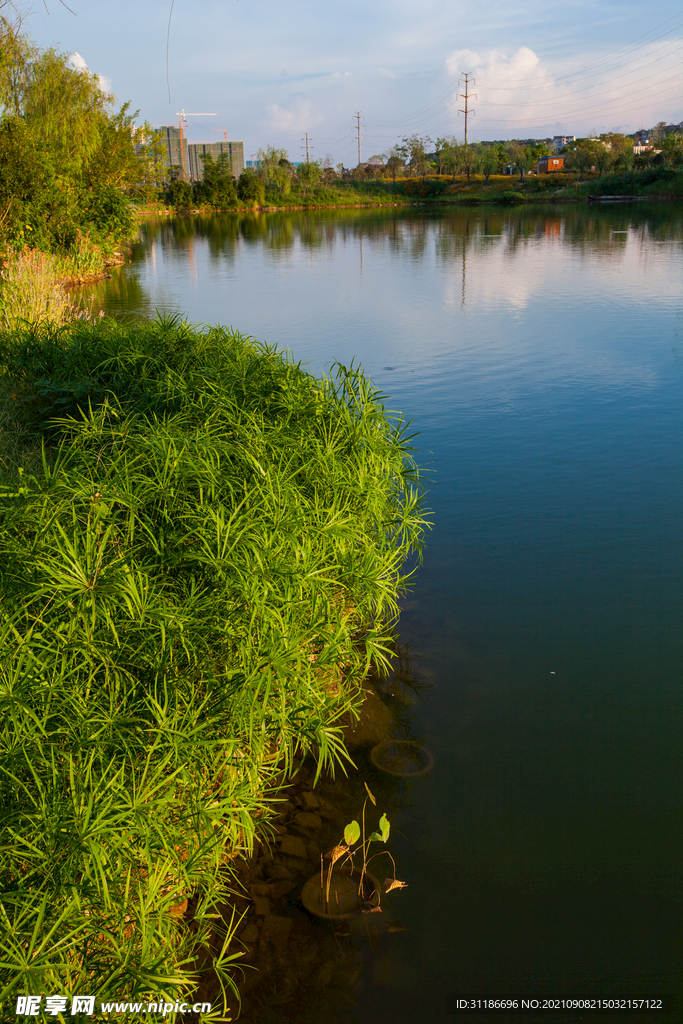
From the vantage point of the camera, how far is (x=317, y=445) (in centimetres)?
443

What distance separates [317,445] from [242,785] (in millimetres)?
2200

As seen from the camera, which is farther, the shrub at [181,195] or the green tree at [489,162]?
the green tree at [489,162]

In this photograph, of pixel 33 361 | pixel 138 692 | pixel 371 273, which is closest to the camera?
pixel 138 692

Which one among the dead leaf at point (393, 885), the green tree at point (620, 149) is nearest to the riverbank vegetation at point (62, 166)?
the dead leaf at point (393, 885)

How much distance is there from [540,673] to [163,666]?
2.68m

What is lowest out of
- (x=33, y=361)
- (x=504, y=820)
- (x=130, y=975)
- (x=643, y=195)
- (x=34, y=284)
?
(x=504, y=820)

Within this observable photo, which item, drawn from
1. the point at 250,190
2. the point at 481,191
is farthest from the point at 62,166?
the point at 481,191

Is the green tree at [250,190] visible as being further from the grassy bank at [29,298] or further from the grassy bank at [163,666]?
the grassy bank at [163,666]

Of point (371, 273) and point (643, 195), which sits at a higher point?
point (643, 195)

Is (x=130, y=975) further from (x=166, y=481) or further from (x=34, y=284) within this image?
(x=34, y=284)

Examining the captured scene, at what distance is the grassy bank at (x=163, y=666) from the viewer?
7.18 feet

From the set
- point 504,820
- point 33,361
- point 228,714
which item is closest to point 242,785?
point 228,714

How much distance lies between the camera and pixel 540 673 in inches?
175

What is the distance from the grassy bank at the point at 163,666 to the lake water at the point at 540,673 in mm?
703
